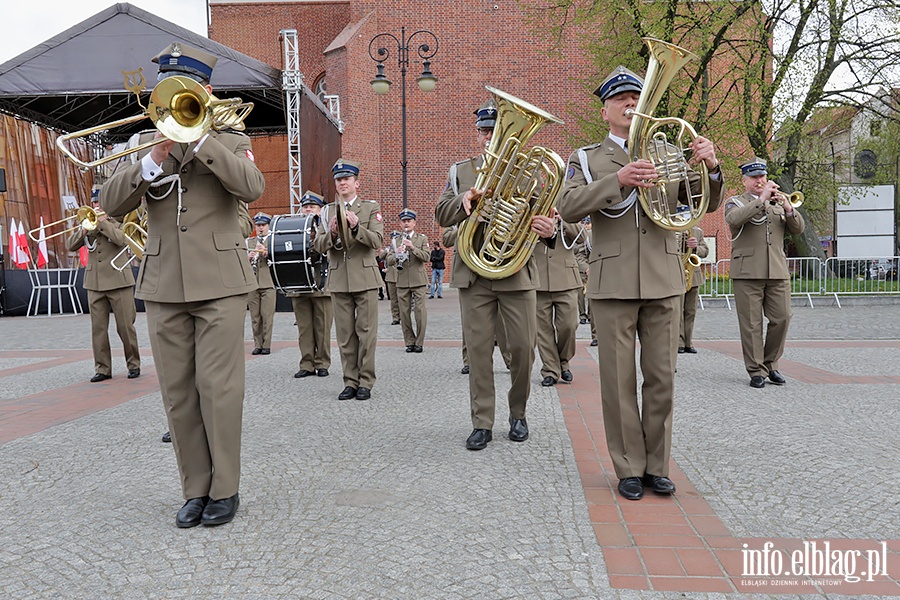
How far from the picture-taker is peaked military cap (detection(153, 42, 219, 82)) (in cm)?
341

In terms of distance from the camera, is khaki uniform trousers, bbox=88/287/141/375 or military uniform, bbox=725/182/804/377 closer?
military uniform, bbox=725/182/804/377

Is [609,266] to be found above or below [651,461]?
above

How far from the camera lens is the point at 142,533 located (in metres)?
3.47

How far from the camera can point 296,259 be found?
7566mm

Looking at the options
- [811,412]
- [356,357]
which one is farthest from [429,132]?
[811,412]

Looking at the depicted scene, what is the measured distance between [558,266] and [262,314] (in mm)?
4994

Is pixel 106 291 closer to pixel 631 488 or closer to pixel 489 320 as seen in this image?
pixel 489 320

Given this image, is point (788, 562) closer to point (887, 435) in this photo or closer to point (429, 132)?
point (887, 435)

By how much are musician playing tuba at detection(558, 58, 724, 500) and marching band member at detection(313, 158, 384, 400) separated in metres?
3.36

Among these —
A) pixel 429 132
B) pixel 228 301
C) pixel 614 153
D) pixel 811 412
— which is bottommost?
pixel 811 412

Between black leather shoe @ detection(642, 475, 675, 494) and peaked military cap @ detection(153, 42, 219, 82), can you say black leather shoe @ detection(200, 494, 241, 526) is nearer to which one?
peaked military cap @ detection(153, 42, 219, 82)

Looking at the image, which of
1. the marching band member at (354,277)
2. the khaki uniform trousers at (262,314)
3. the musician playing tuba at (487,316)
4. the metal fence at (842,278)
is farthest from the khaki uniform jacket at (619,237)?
the metal fence at (842,278)

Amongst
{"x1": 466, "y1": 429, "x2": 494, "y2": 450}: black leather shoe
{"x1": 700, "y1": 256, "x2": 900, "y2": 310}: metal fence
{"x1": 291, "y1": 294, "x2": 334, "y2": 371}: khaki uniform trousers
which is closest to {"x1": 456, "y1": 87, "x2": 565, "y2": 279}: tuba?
{"x1": 466, "y1": 429, "x2": 494, "y2": 450}: black leather shoe

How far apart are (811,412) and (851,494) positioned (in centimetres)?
227
